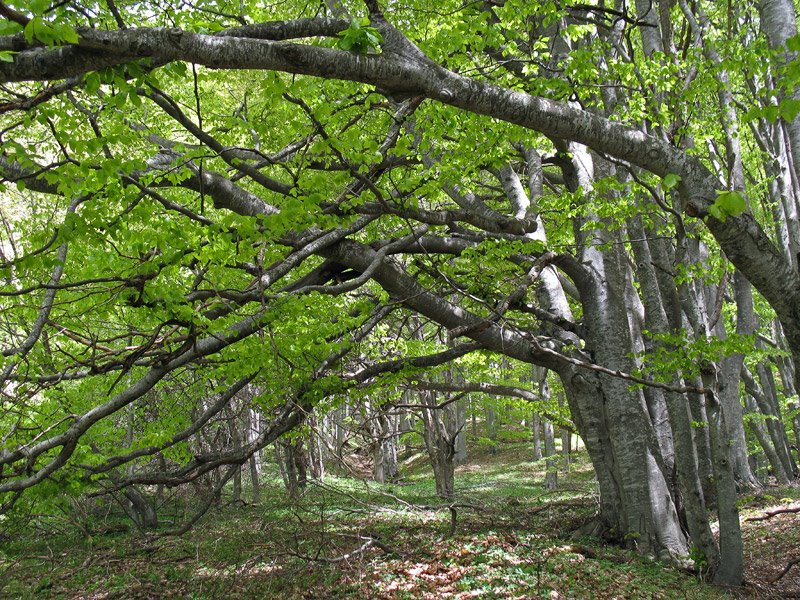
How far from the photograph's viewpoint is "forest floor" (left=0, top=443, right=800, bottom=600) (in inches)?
251

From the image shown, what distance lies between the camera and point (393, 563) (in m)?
7.24

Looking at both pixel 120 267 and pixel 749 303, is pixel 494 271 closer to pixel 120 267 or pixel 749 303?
pixel 749 303

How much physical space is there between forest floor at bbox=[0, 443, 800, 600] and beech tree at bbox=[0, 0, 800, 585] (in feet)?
2.82

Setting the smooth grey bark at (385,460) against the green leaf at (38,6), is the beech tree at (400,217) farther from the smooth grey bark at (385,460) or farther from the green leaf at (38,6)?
the smooth grey bark at (385,460)

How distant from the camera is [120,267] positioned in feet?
19.0

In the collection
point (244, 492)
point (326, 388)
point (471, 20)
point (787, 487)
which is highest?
point (471, 20)

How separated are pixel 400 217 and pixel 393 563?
173 inches

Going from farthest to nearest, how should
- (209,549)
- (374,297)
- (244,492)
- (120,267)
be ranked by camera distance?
1. (244,492)
2. (374,297)
3. (209,549)
4. (120,267)

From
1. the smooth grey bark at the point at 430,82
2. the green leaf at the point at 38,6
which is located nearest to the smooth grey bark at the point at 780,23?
the smooth grey bark at the point at 430,82

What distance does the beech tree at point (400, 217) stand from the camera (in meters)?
3.99

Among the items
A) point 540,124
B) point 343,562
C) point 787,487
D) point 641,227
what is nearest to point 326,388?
point 343,562

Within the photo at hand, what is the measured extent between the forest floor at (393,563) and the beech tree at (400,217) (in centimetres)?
86

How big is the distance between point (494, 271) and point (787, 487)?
37.9ft

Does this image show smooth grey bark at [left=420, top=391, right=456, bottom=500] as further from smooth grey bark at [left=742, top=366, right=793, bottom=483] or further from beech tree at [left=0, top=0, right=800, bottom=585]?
smooth grey bark at [left=742, top=366, right=793, bottom=483]
